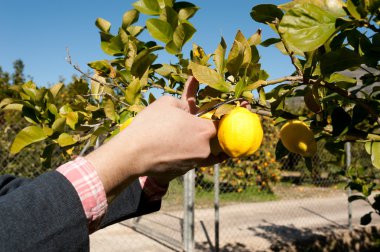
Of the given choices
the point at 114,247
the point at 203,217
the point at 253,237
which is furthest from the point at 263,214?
the point at 114,247

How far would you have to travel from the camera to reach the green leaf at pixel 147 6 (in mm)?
1211

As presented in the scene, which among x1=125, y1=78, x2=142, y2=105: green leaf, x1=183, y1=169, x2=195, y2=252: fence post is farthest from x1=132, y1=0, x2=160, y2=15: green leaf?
x1=183, y1=169, x2=195, y2=252: fence post

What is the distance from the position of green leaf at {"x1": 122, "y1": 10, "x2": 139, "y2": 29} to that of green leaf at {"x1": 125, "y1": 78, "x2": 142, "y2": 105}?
0.30 meters

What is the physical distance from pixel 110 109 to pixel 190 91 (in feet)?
1.16

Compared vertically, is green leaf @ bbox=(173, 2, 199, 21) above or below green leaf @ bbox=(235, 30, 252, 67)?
above

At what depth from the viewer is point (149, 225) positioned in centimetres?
633

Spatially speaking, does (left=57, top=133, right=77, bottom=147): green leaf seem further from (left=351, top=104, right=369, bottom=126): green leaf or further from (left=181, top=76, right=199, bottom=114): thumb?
(left=351, top=104, right=369, bottom=126): green leaf

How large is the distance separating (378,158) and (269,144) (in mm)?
8007

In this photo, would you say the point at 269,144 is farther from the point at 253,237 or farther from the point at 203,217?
the point at 253,237

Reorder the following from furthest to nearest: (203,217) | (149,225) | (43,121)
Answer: (203,217) < (149,225) < (43,121)

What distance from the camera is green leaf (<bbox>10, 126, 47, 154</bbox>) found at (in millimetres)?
1381

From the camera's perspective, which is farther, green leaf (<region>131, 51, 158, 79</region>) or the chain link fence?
the chain link fence

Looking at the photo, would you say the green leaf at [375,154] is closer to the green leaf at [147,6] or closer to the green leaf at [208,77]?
the green leaf at [208,77]

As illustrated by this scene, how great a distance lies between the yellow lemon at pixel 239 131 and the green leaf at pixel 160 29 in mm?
361
